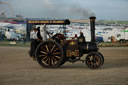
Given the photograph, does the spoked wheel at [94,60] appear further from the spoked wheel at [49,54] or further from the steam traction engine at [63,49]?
the spoked wheel at [49,54]

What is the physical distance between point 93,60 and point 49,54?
1905 mm

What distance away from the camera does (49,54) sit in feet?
40.9

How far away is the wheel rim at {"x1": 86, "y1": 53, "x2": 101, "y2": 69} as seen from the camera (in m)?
12.0

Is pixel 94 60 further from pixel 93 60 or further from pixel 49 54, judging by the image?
pixel 49 54

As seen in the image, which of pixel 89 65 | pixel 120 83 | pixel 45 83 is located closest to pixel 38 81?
pixel 45 83

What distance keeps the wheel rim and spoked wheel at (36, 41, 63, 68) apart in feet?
4.00

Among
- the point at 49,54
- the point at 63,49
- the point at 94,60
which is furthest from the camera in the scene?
the point at 49,54

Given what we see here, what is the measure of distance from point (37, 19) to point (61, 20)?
1.11 metres

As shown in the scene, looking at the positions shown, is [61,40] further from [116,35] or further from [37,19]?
[116,35]

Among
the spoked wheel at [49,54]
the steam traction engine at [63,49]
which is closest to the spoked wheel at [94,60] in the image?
the steam traction engine at [63,49]

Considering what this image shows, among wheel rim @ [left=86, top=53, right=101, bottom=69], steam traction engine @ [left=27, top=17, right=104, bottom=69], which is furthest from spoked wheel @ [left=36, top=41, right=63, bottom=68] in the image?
wheel rim @ [left=86, top=53, right=101, bottom=69]

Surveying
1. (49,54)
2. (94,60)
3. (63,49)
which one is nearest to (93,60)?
(94,60)

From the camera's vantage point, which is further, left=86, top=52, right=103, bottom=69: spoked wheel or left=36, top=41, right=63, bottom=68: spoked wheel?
left=36, top=41, right=63, bottom=68: spoked wheel

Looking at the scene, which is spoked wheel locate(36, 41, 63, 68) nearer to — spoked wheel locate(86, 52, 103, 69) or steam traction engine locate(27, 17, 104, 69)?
steam traction engine locate(27, 17, 104, 69)
